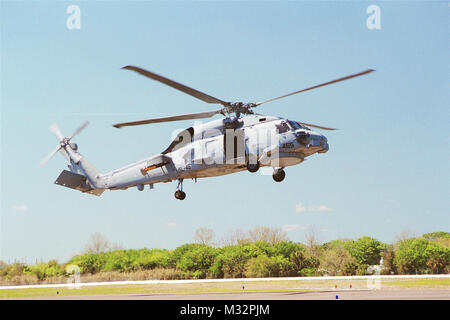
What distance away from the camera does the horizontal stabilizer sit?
3638cm

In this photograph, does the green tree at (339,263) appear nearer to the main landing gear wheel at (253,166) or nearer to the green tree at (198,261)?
the green tree at (198,261)

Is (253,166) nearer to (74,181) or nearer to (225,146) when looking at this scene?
(225,146)

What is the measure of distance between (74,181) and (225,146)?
1466cm

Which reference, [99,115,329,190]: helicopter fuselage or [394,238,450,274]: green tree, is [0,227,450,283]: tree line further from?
[99,115,329,190]: helicopter fuselage

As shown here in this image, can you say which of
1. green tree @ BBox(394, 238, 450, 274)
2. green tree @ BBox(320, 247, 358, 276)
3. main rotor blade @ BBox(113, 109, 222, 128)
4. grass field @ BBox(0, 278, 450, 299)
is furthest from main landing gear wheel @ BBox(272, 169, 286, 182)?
green tree @ BBox(394, 238, 450, 274)

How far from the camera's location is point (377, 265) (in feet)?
169

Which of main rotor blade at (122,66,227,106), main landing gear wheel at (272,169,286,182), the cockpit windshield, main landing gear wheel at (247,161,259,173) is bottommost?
main landing gear wheel at (272,169,286,182)

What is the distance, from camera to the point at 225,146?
27328 mm

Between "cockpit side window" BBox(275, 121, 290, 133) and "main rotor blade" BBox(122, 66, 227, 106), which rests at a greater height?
"main rotor blade" BBox(122, 66, 227, 106)

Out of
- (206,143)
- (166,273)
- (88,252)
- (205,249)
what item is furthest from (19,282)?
(206,143)

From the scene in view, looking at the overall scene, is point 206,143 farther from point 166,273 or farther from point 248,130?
point 166,273

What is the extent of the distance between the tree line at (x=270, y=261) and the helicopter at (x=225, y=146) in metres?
22.6

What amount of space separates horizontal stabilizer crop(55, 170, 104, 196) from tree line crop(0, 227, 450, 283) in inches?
780
